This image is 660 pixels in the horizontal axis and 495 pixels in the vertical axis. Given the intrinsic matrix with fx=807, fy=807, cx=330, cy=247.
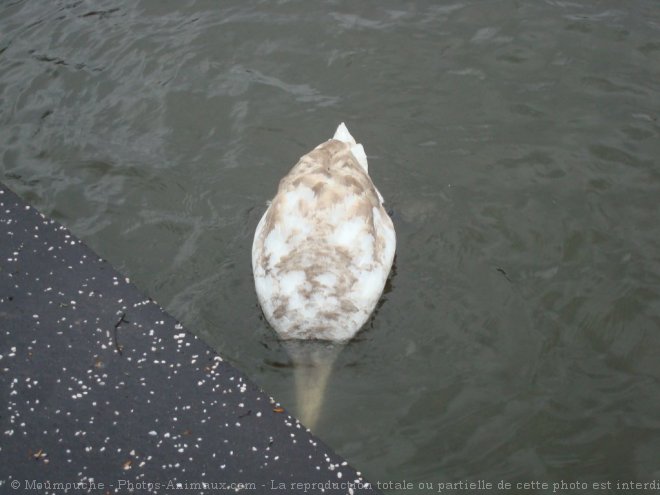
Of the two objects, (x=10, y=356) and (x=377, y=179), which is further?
(x=377, y=179)

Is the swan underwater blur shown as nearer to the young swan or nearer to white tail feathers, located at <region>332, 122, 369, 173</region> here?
the young swan

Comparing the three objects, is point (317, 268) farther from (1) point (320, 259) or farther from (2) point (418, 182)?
(2) point (418, 182)

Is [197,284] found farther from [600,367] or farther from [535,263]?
[600,367]

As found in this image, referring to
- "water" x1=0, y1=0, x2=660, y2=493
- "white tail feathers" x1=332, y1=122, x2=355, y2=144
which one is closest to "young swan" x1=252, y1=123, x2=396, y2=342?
"water" x1=0, y1=0, x2=660, y2=493

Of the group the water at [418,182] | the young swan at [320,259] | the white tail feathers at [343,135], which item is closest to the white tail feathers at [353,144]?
the white tail feathers at [343,135]

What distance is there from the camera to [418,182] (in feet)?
22.1

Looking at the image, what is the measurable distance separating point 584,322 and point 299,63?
12.7 ft

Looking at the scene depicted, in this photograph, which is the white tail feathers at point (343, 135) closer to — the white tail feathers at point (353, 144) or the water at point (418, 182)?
the white tail feathers at point (353, 144)

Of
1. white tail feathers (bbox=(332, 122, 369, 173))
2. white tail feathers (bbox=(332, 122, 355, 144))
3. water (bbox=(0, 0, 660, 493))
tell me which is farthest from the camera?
white tail feathers (bbox=(332, 122, 355, 144))

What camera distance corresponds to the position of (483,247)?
614 cm

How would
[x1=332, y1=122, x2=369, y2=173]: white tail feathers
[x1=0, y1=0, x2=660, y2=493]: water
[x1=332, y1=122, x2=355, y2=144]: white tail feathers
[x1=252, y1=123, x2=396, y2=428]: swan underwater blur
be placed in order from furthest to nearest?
[x1=332, y1=122, x2=355, y2=144]: white tail feathers < [x1=332, y1=122, x2=369, y2=173]: white tail feathers < [x1=252, y1=123, x2=396, y2=428]: swan underwater blur < [x1=0, y1=0, x2=660, y2=493]: water

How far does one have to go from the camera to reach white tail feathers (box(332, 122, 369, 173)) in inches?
256

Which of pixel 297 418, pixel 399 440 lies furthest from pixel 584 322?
pixel 297 418

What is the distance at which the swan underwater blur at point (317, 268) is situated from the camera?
541 cm
